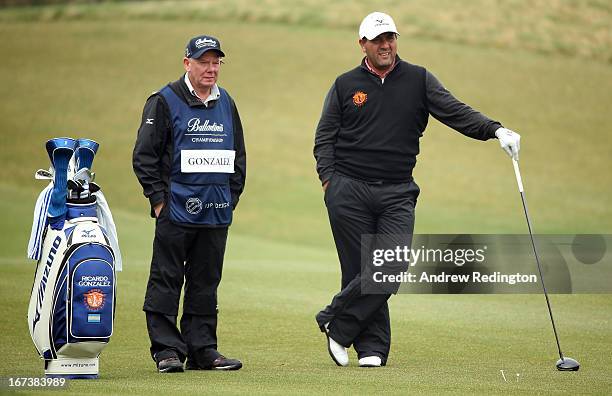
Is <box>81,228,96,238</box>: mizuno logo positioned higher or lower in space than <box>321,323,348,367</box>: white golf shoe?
higher

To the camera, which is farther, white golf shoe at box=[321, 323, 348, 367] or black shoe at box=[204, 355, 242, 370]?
white golf shoe at box=[321, 323, 348, 367]

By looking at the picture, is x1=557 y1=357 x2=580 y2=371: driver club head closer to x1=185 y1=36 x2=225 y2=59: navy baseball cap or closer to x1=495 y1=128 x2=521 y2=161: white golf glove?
x1=495 y1=128 x2=521 y2=161: white golf glove

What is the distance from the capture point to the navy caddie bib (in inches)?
310

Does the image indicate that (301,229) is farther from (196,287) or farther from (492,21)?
(492,21)

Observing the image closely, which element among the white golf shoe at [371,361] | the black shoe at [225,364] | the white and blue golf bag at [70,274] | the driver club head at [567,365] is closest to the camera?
the white and blue golf bag at [70,274]

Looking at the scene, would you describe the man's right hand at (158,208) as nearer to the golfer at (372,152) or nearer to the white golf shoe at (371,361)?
the golfer at (372,152)

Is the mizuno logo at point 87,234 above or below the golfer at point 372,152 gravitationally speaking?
below

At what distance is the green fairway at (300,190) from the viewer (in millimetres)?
7906

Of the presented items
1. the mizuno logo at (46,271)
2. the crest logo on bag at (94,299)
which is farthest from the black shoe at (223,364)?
the mizuno logo at (46,271)

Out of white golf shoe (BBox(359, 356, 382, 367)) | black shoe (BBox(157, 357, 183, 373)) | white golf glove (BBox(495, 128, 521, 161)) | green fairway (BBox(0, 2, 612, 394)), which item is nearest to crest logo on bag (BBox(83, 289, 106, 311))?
green fairway (BBox(0, 2, 612, 394))

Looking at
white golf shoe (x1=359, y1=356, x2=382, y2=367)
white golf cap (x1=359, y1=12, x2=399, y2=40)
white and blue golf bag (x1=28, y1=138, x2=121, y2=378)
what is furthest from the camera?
white golf cap (x1=359, y1=12, x2=399, y2=40)

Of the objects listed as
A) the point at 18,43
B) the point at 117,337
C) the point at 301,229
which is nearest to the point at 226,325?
the point at 117,337

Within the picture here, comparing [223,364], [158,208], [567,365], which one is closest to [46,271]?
[158,208]

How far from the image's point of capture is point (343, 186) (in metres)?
8.31
